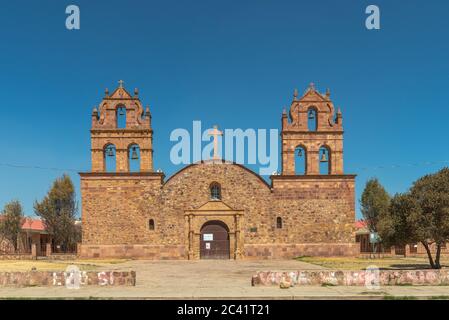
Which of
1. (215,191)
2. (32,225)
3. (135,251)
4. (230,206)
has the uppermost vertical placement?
(215,191)

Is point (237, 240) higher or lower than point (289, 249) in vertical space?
higher

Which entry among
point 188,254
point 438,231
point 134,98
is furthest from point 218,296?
point 134,98

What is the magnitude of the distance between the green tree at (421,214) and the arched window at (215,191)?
49.7ft

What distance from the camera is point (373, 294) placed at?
43.4 feet

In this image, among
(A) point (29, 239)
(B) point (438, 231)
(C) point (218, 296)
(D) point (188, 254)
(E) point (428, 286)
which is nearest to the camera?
(C) point (218, 296)

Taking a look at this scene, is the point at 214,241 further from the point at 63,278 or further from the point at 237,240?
the point at 63,278

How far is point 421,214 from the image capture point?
2345 cm

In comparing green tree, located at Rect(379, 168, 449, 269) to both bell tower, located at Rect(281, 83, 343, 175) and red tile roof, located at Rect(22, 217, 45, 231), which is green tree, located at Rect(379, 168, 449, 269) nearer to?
bell tower, located at Rect(281, 83, 343, 175)

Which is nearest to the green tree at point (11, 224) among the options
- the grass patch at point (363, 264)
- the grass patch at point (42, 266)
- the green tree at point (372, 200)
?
the grass patch at point (42, 266)

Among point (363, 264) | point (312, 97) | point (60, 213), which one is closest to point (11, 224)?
point (60, 213)

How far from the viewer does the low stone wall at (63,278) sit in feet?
49.8

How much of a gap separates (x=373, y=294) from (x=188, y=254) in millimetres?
24154

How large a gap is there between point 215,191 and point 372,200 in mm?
26908

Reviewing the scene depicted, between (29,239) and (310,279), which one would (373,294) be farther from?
(29,239)
